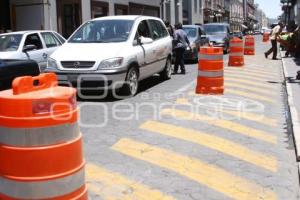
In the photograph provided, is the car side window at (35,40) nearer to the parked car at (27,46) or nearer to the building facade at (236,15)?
the parked car at (27,46)

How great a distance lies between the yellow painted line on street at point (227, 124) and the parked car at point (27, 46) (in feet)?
16.4

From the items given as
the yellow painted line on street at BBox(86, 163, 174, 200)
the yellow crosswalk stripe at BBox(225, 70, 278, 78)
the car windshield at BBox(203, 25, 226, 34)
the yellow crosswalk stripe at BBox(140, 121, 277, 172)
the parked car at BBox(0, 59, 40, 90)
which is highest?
the car windshield at BBox(203, 25, 226, 34)

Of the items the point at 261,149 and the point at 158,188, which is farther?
the point at 261,149

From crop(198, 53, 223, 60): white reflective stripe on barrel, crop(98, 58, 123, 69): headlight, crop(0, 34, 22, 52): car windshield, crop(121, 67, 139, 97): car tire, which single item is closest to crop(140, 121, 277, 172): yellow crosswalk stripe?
crop(98, 58, 123, 69): headlight

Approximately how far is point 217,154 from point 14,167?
11.5 feet

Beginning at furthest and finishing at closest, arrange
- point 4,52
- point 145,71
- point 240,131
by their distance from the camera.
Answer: point 4,52 < point 145,71 < point 240,131

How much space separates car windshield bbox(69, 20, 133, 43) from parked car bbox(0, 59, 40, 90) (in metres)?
3.50

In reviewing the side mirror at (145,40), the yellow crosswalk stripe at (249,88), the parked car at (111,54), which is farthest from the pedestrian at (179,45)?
the side mirror at (145,40)

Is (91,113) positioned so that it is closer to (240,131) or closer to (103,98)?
(103,98)

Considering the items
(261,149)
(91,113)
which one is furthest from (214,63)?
(261,149)

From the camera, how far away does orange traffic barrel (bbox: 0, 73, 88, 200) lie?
11.0 feet

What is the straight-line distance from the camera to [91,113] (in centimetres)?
903

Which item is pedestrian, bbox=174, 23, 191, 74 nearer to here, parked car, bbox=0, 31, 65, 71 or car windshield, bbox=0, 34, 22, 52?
parked car, bbox=0, 31, 65, 71

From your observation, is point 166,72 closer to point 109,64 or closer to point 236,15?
point 109,64
